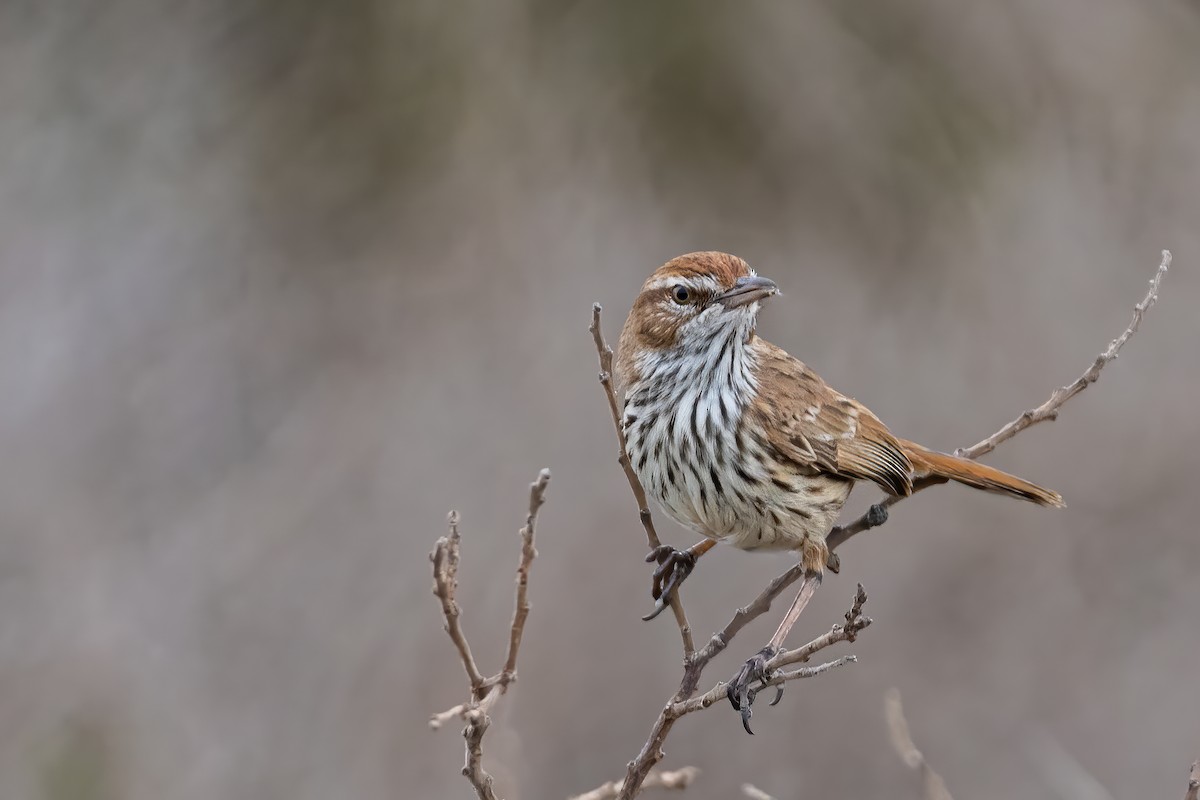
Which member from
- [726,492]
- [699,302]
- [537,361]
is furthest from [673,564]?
[537,361]

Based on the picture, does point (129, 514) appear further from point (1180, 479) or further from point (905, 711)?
point (1180, 479)

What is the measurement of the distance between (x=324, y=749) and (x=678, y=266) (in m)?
3.00

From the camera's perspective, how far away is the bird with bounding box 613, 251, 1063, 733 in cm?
364

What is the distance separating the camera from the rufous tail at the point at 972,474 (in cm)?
402

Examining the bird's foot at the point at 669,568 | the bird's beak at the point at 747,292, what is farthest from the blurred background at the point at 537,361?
the bird's beak at the point at 747,292

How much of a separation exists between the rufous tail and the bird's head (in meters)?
0.72

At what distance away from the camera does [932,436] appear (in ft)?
19.5

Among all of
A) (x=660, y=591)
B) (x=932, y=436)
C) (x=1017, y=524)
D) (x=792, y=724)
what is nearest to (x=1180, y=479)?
(x=1017, y=524)

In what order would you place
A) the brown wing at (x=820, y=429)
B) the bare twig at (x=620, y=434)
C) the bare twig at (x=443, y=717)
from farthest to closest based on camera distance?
the brown wing at (x=820, y=429), the bare twig at (x=620, y=434), the bare twig at (x=443, y=717)

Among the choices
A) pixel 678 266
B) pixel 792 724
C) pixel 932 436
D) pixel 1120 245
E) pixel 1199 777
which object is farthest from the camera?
pixel 1120 245

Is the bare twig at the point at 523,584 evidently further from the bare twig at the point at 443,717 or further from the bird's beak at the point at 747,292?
the bird's beak at the point at 747,292

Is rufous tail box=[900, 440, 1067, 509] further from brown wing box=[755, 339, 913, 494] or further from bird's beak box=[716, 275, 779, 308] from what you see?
bird's beak box=[716, 275, 779, 308]

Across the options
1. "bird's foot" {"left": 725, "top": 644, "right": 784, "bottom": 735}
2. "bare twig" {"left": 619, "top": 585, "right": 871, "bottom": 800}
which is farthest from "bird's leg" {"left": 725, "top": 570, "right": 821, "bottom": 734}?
"bare twig" {"left": 619, "top": 585, "right": 871, "bottom": 800}

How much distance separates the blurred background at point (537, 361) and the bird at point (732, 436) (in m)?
1.35
